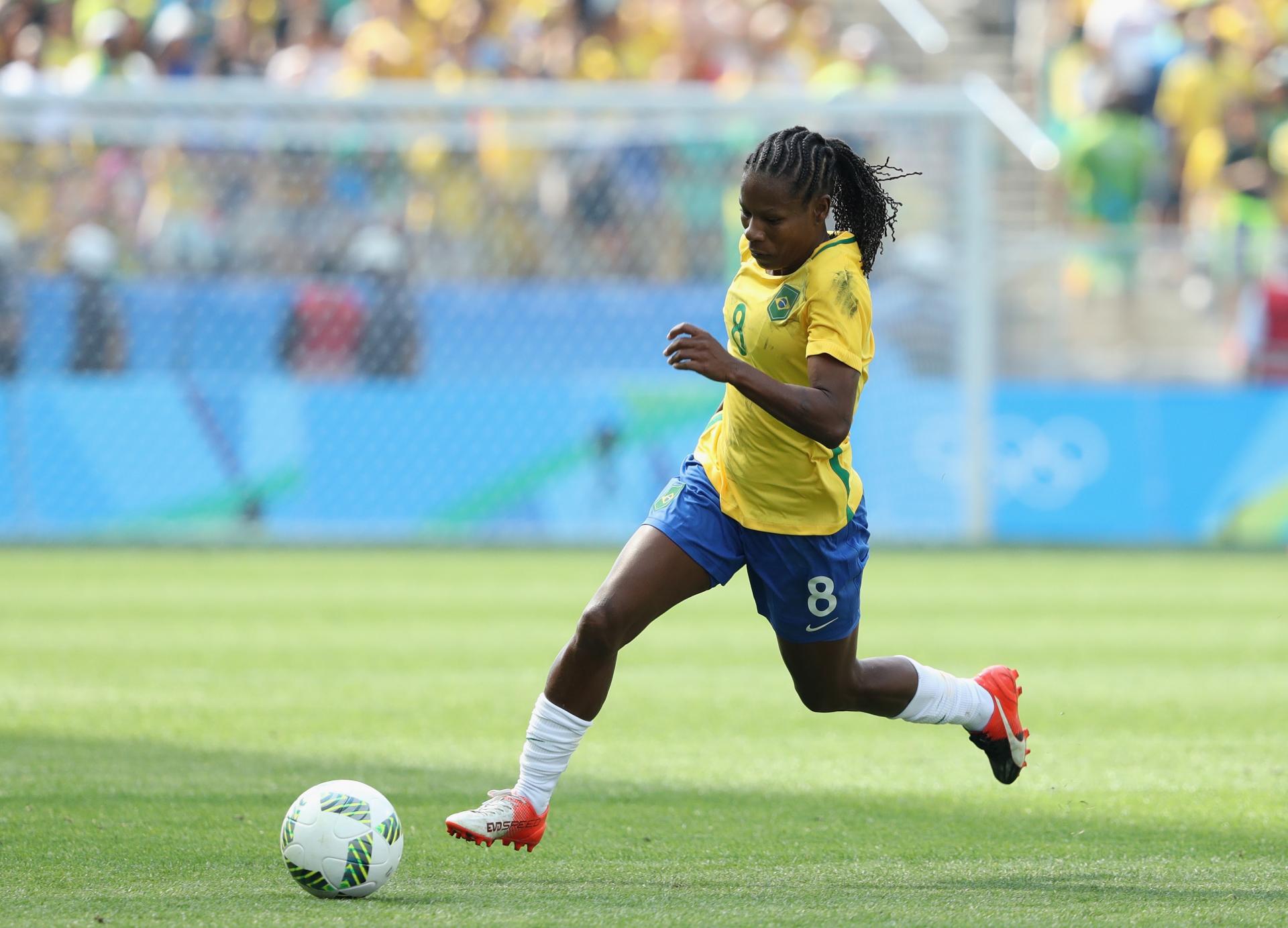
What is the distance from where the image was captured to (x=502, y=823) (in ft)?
16.2

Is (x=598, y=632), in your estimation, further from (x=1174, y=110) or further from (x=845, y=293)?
(x=1174, y=110)

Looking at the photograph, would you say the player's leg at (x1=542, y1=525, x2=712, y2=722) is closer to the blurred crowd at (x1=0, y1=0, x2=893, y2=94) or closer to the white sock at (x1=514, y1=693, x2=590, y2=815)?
the white sock at (x1=514, y1=693, x2=590, y2=815)

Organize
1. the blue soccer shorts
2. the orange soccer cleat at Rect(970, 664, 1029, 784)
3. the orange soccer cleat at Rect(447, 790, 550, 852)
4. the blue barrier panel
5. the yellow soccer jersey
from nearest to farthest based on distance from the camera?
1. the orange soccer cleat at Rect(447, 790, 550, 852)
2. the yellow soccer jersey
3. the blue soccer shorts
4. the orange soccer cleat at Rect(970, 664, 1029, 784)
5. the blue barrier panel

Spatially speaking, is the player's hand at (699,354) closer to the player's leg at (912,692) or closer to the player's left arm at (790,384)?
the player's left arm at (790,384)

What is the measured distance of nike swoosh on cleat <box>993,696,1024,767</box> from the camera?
576cm

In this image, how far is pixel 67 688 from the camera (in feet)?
27.3

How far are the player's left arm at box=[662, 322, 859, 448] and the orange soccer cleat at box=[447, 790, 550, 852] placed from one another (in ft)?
4.14

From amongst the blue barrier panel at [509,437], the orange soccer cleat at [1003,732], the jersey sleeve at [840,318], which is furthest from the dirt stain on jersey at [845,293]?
the blue barrier panel at [509,437]

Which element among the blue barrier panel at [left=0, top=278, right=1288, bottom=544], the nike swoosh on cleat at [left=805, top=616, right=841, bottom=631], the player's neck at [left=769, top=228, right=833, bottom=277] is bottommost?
the blue barrier panel at [left=0, top=278, right=1288, bottom=544]

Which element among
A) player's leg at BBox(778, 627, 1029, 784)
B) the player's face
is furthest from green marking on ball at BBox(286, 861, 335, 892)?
the player's face

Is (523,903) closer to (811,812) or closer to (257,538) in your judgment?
(811,812)

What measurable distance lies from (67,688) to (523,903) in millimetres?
4507

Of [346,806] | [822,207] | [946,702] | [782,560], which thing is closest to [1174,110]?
[946,702]

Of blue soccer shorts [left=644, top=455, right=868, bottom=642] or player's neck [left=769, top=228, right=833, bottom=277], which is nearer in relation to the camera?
player's neck [left=769, top=228, right=833, bottom=277]
